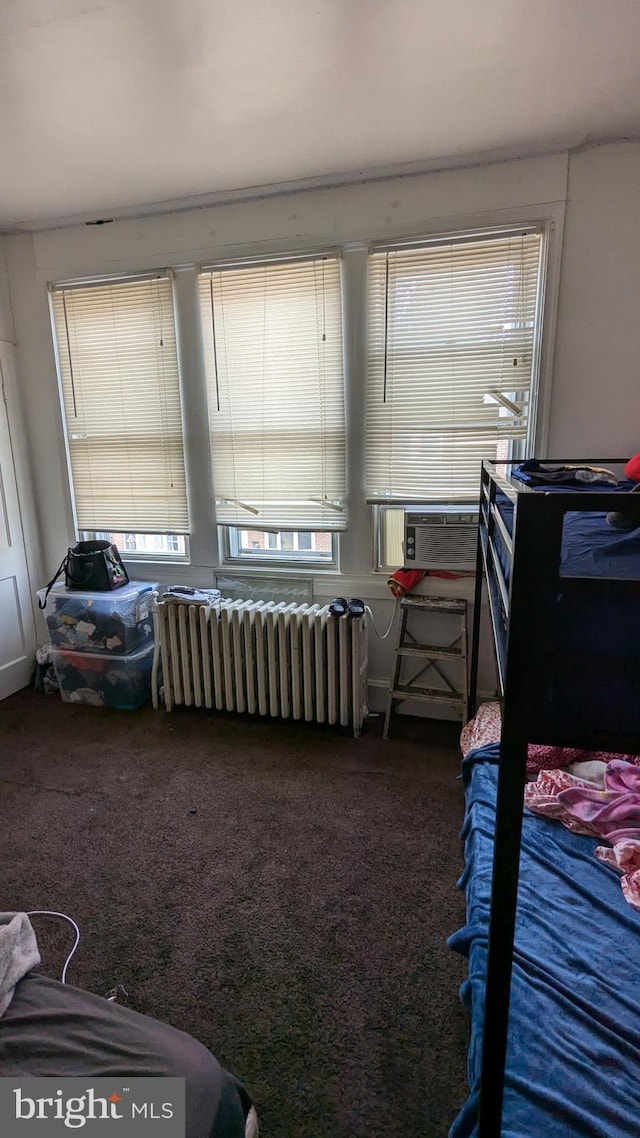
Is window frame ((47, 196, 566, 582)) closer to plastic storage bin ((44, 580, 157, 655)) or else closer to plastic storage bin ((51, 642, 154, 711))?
plastic storage bin ((44, 580, 157, 655))

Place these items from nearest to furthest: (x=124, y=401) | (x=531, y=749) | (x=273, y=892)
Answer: (x=273, y=892) → (x=531, y=749) → (x=124, y=401)

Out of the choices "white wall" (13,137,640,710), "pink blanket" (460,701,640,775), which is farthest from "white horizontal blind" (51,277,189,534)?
"pink blanket" (460,701,640,775)

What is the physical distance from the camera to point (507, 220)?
93.8 inches

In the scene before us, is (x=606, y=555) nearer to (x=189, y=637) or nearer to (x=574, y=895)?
(x=574, y=895)

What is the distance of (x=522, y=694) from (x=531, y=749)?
1434mm

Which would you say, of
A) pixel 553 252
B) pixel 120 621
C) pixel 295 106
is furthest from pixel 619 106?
pixel 120 621

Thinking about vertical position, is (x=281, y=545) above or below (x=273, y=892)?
above

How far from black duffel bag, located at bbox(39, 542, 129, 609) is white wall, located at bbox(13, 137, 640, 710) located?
→ 47.3 inches

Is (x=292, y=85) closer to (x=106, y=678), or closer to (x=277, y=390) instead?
(x=277, y=390)

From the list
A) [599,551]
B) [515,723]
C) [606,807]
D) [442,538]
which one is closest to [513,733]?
[515,723]

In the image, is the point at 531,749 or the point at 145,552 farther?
the point at 145,552

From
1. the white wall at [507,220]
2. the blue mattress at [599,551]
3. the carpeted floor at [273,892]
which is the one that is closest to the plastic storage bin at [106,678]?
the carpeted floor at [273,892]

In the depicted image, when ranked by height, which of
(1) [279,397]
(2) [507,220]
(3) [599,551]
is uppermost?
(2) [507,220]

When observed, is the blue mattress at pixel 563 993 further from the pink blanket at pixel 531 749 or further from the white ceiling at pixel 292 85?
the white ceiling at pixel 292 85
